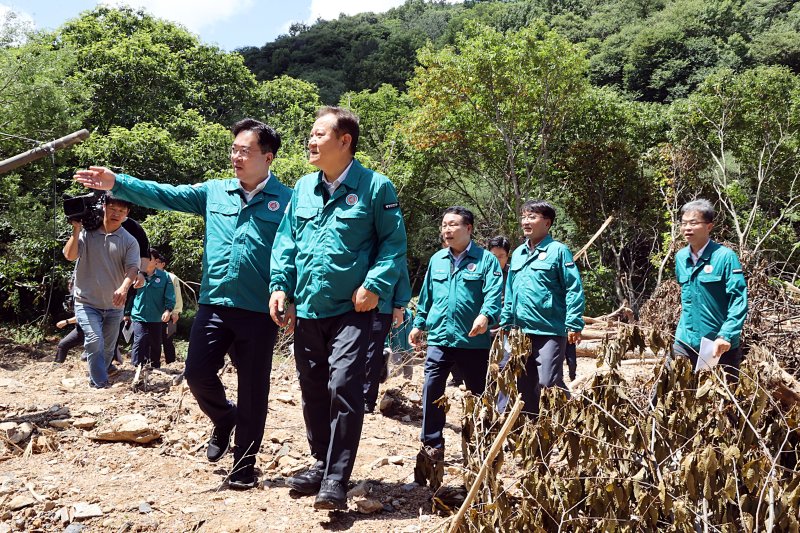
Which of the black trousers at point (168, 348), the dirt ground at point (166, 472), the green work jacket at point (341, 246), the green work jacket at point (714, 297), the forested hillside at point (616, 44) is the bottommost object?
the black trousers at point (168, 348)

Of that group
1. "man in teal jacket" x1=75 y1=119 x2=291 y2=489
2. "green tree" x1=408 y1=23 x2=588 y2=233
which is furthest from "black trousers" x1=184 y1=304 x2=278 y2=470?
"green tree" x1=408 y1=23 x2=588 y2=233

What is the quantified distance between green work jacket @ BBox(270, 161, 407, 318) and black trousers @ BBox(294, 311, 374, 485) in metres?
0.09

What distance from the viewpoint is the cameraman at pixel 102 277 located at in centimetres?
555

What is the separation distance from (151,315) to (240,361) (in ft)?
14.1

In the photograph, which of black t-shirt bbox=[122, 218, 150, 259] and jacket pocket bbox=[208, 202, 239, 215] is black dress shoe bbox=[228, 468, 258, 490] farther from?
black t-shirt bbox=[122, 218, 150, 259]

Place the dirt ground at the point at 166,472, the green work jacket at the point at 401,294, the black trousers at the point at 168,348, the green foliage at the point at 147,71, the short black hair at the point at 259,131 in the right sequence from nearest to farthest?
1. the dirt ground at the point at 166,472
2. the green work jacket at the point at 401,294
3. the short black hair at the point at 259,131
4. the black trousers at the point at 168,348
5. the green foliage at the point at 147,71

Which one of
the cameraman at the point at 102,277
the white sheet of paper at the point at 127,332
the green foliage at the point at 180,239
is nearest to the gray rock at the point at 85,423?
the cameraman at the point at 102,277

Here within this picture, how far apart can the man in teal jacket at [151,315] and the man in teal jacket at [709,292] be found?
5.33m

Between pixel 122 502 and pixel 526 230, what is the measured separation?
10.8 ft

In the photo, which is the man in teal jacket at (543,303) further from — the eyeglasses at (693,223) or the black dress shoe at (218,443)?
the black dress shoe at (218,443)

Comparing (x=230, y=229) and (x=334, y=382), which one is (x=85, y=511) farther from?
(x=230, y=229)

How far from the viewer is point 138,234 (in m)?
6.22

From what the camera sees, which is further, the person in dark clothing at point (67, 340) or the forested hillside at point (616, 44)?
the forested hillside at point (616, 44)

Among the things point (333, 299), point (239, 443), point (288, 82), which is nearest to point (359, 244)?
point (333, 299)
